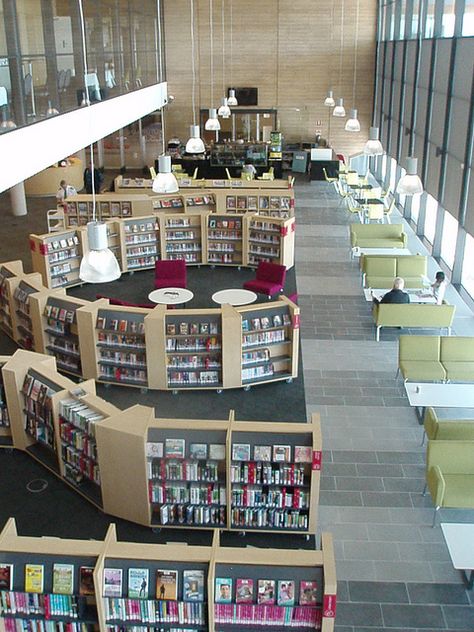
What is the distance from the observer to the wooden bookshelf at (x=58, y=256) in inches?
516

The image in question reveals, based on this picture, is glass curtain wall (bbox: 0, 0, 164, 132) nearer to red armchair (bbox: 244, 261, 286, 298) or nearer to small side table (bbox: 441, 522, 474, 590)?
red armchair (bbox: 244, 261, 286, 298)

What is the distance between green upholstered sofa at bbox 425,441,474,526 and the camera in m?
6.76

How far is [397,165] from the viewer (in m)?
20.0

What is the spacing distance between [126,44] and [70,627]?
16.9 meters

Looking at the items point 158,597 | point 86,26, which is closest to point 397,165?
point 86,26

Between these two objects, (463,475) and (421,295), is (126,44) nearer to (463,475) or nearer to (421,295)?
(421,295)

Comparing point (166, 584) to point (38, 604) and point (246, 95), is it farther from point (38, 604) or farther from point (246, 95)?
point (246, 95)

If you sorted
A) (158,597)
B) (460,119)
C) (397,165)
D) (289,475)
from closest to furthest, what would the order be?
1. (158,597)
2. (289,475)
3. (460,119)
4. (397,165)

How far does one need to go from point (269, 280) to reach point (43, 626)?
834 cm

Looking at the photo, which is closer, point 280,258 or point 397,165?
point 280,258

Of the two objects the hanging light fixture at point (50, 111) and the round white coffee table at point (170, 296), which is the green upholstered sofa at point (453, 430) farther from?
the hanging light fixture at point (50, 111)

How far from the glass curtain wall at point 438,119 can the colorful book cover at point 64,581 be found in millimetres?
8992

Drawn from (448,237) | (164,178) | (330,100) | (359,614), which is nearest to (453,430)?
(359,614)

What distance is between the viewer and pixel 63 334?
10266 millimetres
